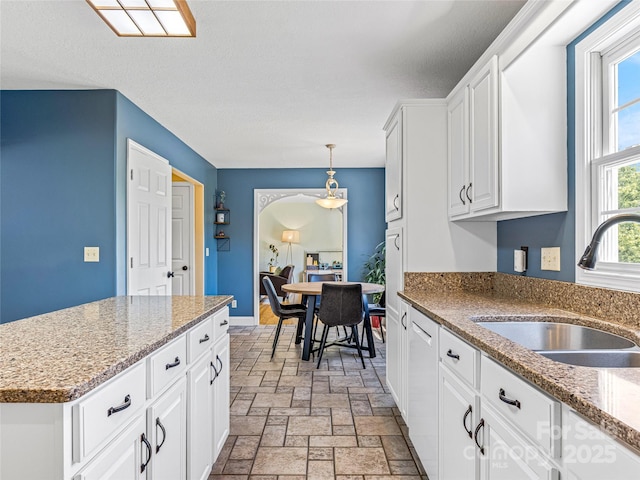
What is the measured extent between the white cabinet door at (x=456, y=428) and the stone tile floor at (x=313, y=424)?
56 cm

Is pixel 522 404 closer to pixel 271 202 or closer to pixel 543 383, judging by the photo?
pixel 543 383

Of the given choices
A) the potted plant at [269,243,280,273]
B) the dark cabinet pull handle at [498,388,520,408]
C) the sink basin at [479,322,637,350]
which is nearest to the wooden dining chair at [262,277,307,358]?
the sink basin at [479,322,637,350]

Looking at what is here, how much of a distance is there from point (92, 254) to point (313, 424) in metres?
2.08

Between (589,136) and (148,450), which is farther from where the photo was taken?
(589,136)

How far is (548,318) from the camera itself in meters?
1.64

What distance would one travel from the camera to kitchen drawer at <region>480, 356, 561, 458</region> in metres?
0.87

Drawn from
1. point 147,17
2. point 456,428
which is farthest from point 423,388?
point 147,17

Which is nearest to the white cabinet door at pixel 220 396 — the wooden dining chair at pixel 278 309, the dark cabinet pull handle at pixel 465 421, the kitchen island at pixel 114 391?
the kitchen island at pixel 114 391

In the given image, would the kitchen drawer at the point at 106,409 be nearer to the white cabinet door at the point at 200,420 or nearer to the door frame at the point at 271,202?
the white cabinet door at the point at 200,420

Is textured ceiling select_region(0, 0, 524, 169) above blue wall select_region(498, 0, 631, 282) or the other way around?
above

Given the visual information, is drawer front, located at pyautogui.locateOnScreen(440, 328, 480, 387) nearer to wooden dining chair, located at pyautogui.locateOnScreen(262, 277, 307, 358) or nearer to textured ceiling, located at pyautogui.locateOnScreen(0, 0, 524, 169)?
textured ceiling, located at pyautogui.locateOnScreen(0, 0, 524, 169)

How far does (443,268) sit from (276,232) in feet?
27.0

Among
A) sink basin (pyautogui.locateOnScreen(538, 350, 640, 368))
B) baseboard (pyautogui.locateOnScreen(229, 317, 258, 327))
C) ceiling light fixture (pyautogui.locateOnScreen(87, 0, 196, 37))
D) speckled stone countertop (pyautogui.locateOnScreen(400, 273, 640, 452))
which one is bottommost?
baseboard (pyautogui.locateOnScreen(229, 317, 258, 327))

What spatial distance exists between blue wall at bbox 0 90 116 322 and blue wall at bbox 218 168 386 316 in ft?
9.88
